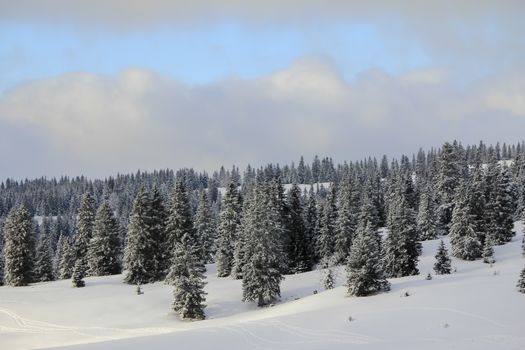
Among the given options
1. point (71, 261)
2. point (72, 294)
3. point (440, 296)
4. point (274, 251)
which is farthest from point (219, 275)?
point (440, 296)

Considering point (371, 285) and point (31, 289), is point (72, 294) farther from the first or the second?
point (371, 285)

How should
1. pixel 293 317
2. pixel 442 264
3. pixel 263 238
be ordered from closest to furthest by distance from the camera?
pixel 293 317 < pixel 442 264 < pixel 263 238

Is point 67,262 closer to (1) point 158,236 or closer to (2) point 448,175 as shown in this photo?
(1) point 158,236

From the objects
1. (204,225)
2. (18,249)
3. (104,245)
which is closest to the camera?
(18,249)

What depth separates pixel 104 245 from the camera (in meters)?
68.1

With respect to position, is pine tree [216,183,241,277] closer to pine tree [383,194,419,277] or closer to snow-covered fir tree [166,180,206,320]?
snow-covered fir tree [166,180,206,320]

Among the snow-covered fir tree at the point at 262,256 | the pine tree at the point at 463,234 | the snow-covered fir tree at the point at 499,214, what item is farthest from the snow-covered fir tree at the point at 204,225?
the snow-covered fir tree at the point at 499,214

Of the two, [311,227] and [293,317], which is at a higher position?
[311,227]

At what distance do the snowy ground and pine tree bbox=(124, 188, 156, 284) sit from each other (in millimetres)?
2240

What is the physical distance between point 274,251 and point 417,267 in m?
16.7

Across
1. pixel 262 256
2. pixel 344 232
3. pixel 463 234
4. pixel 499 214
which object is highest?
pixel 499 214

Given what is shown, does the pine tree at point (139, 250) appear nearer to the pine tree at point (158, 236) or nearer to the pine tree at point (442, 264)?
the pine tree at point (158, 236)

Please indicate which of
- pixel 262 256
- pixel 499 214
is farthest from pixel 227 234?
pixel 499 214

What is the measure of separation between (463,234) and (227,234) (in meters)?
29.3
